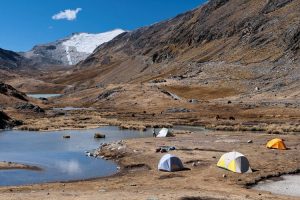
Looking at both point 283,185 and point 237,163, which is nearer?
point 283,185

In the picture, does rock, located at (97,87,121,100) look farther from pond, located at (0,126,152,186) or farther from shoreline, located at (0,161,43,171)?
shoreline, located at (0,161,43,171)

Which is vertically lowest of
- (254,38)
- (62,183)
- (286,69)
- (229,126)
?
(62,183)

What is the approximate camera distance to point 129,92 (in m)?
150

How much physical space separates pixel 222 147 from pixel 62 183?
22.3 m

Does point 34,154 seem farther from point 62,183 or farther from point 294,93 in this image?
point 294,93

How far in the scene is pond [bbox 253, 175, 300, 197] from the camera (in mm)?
35438

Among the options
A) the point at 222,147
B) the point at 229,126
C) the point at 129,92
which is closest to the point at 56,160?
the point at 222,147

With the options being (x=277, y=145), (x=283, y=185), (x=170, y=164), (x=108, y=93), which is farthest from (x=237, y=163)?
(x=108, y=93)

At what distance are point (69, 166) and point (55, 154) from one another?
31.0ft

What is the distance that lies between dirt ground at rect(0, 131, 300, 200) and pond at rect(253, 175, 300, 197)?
2.90 feet

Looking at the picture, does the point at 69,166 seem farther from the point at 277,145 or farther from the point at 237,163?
the point at 277,145

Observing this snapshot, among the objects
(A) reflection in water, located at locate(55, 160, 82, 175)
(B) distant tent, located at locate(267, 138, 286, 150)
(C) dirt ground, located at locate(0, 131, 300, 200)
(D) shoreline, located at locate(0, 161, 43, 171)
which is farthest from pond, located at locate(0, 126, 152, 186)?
(B) distant tent, located at locate(267, 138, 286, 150)

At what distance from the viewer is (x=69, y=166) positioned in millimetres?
49094

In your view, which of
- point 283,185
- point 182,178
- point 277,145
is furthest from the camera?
point 277,145
